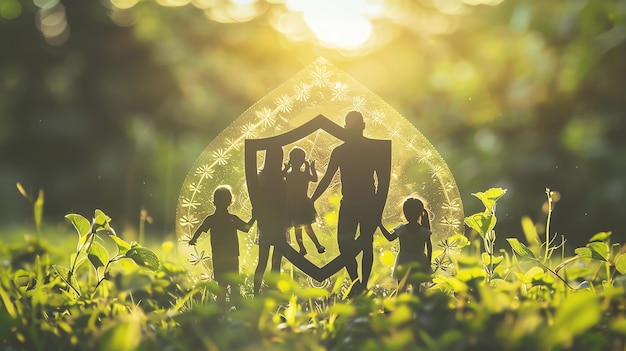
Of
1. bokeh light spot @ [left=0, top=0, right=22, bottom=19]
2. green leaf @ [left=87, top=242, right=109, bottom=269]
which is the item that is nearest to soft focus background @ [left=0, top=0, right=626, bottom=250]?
bokeh light spot @ [left=0, top=0, right=22, bottom=19]

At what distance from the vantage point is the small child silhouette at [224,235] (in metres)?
2.23

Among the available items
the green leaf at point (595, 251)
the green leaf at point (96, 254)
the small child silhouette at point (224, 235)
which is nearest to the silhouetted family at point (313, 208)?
the small child silhouette at point (224, 235)

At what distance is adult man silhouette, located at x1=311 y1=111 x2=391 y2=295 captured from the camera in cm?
221

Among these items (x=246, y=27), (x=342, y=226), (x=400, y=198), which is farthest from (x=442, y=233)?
(x=246, y=27)

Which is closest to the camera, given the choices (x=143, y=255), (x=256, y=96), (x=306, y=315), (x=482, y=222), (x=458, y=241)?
(x=306, y=315)

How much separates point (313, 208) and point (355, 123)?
34 cm

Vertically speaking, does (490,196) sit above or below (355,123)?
below

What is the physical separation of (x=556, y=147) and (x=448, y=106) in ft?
3.73

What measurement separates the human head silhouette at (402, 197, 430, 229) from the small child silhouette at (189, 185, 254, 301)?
554 mm

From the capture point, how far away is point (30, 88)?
21.8ft

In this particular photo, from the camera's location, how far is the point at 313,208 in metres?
2.25

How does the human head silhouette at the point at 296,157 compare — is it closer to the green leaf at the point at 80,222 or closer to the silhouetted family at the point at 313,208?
the silhouetted family at the point at 313,208

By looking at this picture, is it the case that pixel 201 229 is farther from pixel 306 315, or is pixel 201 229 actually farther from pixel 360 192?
pixel 306 315

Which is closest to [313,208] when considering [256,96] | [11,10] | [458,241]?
[458,241]
